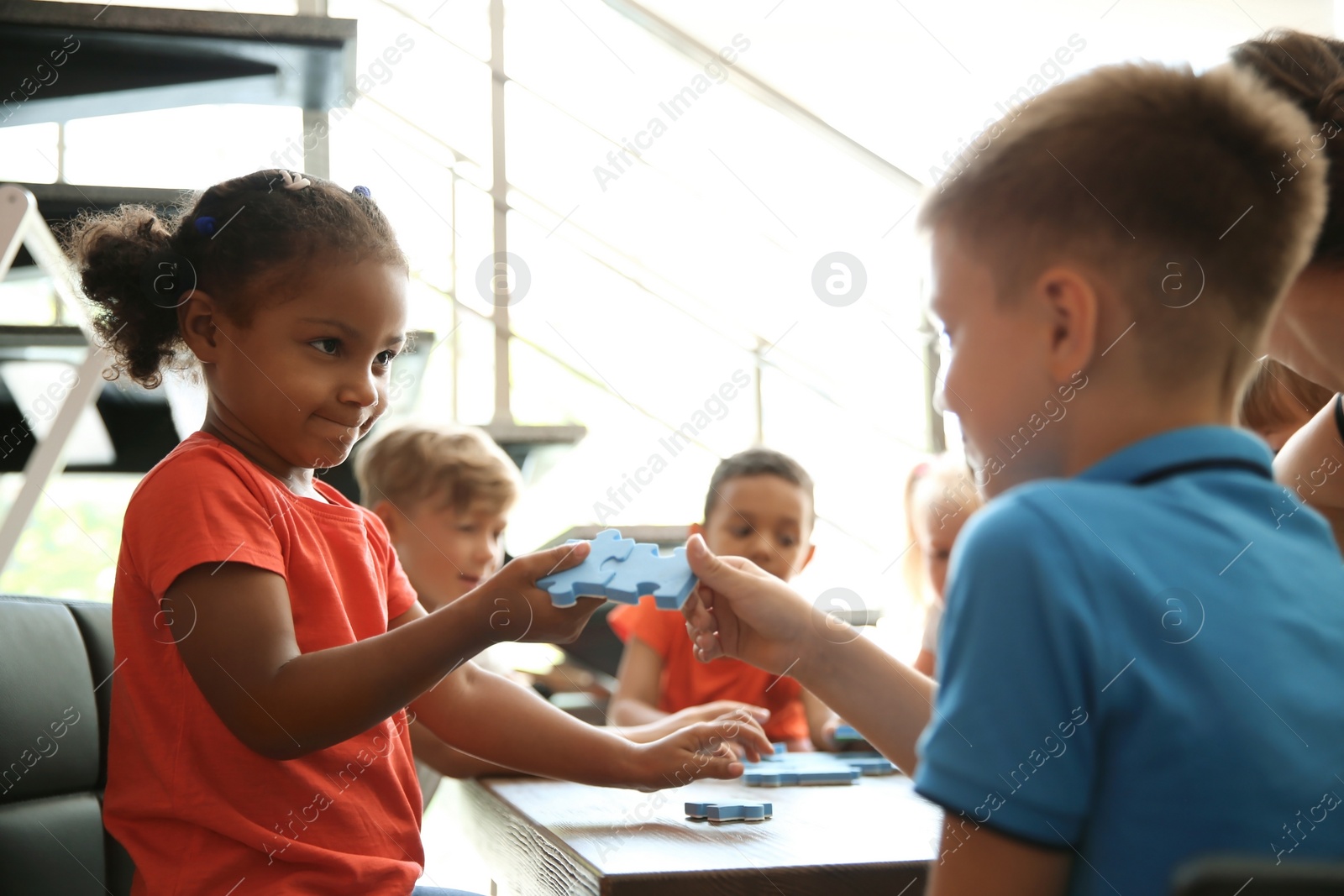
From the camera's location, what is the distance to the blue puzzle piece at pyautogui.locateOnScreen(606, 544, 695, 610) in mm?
834

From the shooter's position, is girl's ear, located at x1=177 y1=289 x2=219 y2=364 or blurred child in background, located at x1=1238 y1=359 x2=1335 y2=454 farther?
blurred child in background, located at x1=1238 y1=359 x2=1335 y2=454

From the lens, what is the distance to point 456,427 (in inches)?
72.8

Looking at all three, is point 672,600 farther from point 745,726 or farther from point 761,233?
point 761,233

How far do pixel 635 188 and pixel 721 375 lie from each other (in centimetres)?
73

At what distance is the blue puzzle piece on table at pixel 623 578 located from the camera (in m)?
0.84

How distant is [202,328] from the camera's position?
1.00m

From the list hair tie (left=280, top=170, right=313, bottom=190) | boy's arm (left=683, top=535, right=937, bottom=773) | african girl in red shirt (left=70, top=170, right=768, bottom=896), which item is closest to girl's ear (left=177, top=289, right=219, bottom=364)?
african girl in red shirt (left=70, top=170, right=768, bottom=896)

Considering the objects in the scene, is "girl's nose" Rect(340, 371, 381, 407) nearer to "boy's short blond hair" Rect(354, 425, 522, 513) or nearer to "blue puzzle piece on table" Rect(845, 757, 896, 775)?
"blue puzzle piece on table" Rect(845, 757, 896, 775)

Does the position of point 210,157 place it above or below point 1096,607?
above

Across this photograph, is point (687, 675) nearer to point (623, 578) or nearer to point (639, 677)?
point (639, 677)

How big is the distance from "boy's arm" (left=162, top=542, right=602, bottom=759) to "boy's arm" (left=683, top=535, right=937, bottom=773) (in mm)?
179

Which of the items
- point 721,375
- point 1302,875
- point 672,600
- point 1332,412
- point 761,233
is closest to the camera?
point 1302,875

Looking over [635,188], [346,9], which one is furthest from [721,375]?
[346,9]

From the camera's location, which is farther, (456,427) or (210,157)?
(210,157)
